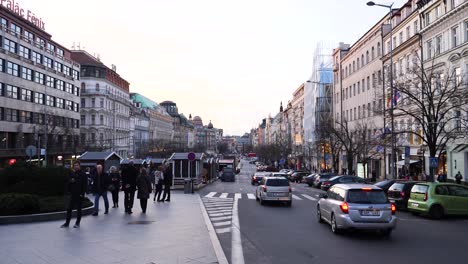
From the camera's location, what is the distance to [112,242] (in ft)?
35.7

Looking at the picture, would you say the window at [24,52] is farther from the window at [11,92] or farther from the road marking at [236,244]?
the road marking at [236,244]

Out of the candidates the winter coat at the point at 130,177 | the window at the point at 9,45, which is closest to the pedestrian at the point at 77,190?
the winter coat at the point at 130,177

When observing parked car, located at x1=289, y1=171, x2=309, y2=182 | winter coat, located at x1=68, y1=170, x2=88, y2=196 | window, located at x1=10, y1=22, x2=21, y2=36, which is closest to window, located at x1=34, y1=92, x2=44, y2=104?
window, located at x1=10, y1=22, x2=21, y2=36

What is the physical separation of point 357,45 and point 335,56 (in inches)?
500

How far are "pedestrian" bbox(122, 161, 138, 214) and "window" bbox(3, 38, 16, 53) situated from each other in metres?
44.2

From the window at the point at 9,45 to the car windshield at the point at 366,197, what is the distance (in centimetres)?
5212

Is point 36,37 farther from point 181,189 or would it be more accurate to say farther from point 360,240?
point 360,240

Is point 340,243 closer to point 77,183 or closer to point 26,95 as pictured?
point 77,183

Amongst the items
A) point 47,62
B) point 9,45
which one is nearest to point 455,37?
point 9,45

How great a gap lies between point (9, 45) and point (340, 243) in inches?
2145

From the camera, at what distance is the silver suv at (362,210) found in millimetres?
12898

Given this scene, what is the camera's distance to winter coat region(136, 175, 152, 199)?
55.5 ft

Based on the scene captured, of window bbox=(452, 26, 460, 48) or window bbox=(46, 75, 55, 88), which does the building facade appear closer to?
window bbox=(46, 75, 55, 88)

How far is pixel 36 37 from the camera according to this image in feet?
206
